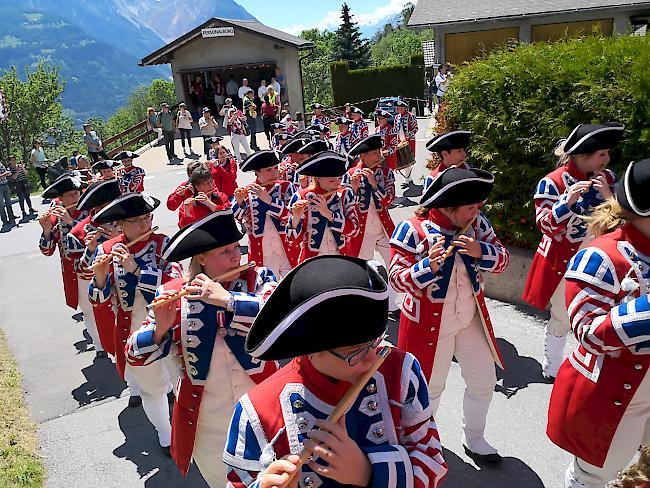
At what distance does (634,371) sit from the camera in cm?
291

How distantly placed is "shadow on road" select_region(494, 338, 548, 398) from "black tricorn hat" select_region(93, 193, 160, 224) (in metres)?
3.74

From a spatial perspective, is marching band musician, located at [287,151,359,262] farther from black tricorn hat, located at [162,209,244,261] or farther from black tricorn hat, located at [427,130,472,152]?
black tricorn hat, located at [162,209,244,261]

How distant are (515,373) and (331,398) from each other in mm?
4154

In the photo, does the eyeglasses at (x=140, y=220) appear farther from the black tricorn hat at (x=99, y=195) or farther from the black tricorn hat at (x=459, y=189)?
the black tricorn hat at (x=459, y=189)

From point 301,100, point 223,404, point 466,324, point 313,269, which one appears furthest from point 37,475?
point 301,100

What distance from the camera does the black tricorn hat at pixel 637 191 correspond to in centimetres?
277

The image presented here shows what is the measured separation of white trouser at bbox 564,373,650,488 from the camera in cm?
297

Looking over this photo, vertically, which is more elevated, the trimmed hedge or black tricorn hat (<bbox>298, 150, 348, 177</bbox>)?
A: the trimmed hedge

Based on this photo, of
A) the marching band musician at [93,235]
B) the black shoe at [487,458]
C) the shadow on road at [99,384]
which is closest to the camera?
the black shoe at [487,458]

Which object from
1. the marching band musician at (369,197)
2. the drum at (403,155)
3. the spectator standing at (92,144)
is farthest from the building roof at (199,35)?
the marching band musician at (369,197)

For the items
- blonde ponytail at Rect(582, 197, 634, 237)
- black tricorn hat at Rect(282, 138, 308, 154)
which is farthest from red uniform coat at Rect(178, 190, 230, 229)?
blonde ponytail at Rect(582, 197, 634, 237)

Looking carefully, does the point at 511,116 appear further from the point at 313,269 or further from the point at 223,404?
the point at 313,269

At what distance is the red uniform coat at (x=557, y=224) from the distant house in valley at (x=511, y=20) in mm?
17532

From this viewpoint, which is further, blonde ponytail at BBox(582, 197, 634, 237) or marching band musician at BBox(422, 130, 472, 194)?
marching band musician at BBox(422, 130, 472, 194)
